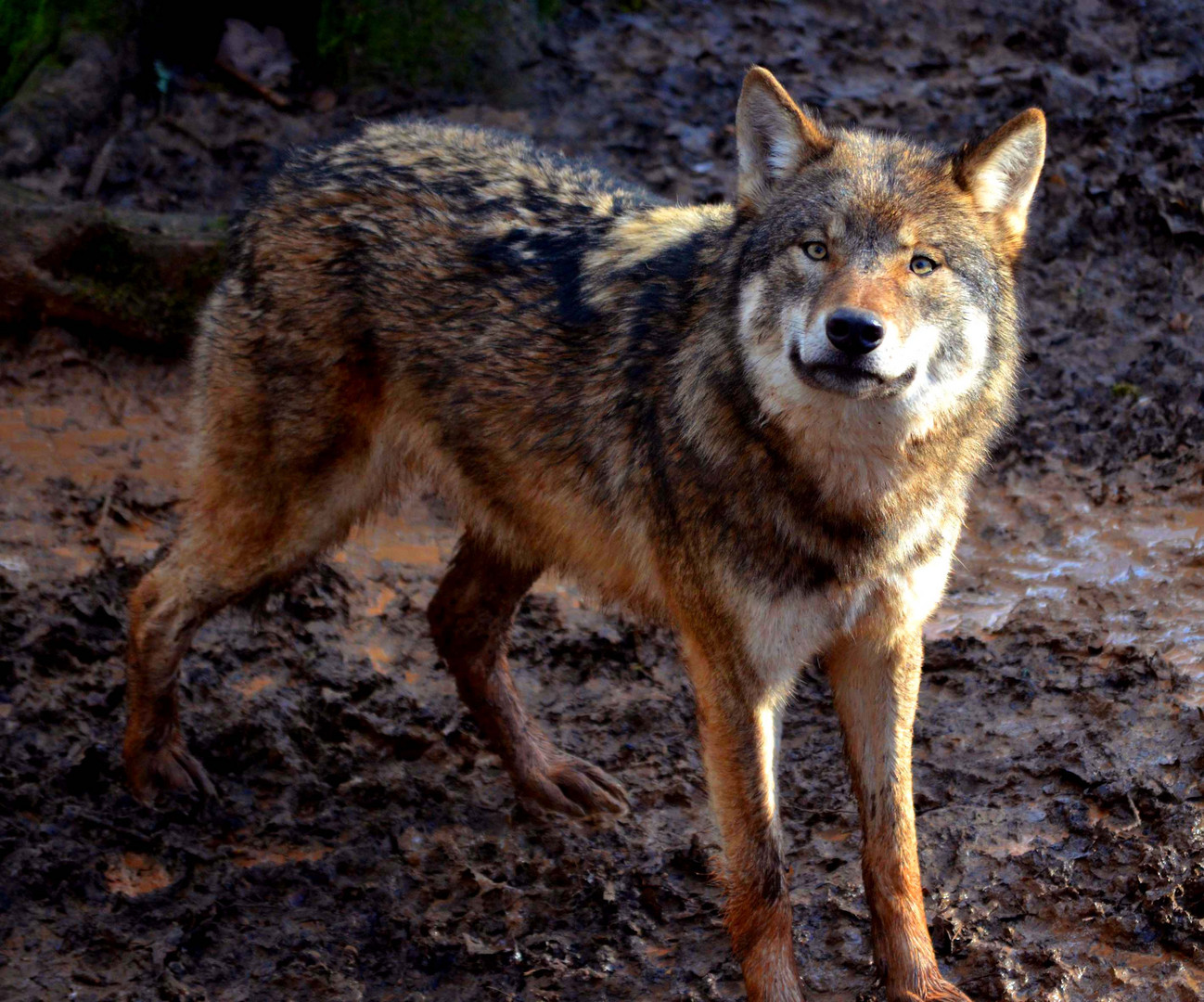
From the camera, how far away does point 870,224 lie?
340 centimetres

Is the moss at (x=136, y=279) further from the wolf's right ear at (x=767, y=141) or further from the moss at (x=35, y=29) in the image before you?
the wolf's right ear at (x=767, y=141)

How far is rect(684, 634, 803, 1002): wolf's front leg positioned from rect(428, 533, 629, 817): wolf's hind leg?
49.3 inches

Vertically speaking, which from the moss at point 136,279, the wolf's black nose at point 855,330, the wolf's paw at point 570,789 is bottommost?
the wolf's paw at point 570,789

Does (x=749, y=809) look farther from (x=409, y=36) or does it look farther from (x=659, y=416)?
(x=409, y=36)

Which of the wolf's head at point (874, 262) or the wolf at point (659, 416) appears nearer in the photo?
the wolf's head at point (874, 262)

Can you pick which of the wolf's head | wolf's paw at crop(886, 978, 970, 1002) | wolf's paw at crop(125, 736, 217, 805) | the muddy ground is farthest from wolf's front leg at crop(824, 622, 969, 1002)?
wolf's paw at crop(125, 736, 217, 805)

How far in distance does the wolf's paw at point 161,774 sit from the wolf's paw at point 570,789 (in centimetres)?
119

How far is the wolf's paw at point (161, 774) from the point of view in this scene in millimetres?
4746

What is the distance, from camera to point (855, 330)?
3.11 m

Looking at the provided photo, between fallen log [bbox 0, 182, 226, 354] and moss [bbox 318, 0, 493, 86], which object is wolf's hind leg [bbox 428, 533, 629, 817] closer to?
fallen log [bbox 0, 182, 226, 354]

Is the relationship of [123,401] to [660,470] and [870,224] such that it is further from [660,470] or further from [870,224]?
[870,224]

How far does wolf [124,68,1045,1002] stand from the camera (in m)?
3.48

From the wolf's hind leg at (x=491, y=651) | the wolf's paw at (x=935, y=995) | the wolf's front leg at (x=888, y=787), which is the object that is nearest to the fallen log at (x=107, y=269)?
the wolf's hind leg at (x=491, y=651)

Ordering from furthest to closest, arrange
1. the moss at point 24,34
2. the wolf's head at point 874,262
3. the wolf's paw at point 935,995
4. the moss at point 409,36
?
1. the moss at point 409,36
2. the moss at point 24,34
3. the wolf's paw at point 935,995
4. the wolf's head at point 874,262
